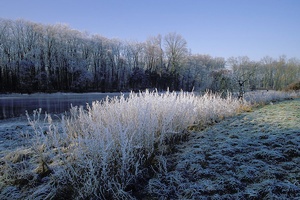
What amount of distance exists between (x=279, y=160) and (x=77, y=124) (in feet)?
13.8

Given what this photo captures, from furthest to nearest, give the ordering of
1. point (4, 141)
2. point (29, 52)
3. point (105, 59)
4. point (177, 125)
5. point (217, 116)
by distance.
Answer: point (105, 59), point (29, 52), point (217, 116), point (4, 141), point (177, 125)

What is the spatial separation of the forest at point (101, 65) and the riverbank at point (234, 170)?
14.0 m

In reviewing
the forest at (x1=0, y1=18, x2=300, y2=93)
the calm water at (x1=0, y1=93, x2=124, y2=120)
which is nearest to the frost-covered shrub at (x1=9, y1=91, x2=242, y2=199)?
the calm water at (x1=0, y1=93, x2=124, y2=120)

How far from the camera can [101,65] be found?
130 ft

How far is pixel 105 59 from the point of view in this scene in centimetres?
4062

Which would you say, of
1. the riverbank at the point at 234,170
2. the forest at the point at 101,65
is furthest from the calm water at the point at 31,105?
the riverbank at the point at 234,170

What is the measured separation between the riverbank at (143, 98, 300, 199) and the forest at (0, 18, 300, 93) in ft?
46.0

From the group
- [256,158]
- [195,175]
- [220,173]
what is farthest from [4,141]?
[256,158]

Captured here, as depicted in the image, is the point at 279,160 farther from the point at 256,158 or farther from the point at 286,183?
the point at 286,183

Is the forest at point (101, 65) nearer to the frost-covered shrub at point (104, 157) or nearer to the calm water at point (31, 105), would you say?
the calm water at point (31, 105)

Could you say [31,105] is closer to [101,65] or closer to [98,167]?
[98,167]

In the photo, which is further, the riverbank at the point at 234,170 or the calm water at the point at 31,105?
the calm water at the point at 31,105

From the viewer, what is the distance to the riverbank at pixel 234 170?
2238 mm

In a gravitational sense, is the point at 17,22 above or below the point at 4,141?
above
